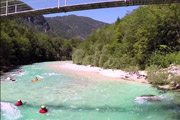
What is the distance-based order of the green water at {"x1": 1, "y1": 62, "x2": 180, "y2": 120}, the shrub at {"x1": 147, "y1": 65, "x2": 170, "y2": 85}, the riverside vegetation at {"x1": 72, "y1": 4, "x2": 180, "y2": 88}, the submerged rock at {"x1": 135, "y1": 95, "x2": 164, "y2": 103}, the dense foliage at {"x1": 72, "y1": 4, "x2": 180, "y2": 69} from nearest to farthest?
the green water at {"x1": 1, "y1": 62, "x2": 180, "y2": 120} < the submerged rock at {"x1": 135, "y1": 95, "x2": 164, "y2": 103} < the shrub at {"x1": 147, "y1": 65, "x2": 170, "y2": 85} < the riverside vegetation at {"x1": 72, "y1": 4, "x2": 180, "y2": 88} < the dense foliage at {"x1": 72, "y1": 4, "x2": 180, "y2": 69}

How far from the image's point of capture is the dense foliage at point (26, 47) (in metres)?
38.9

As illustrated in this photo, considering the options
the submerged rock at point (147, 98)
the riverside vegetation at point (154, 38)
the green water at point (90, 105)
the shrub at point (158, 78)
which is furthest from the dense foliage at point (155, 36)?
the submerged rock at point (147, 98)

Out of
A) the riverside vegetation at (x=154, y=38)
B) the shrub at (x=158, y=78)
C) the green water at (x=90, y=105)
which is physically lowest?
the green water at (x=90, y=105)

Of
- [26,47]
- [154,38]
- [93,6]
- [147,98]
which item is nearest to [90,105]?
[147,98]

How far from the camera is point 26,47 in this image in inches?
2212

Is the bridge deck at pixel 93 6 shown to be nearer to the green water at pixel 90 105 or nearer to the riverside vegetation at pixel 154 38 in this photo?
the green water at pixel 90 105

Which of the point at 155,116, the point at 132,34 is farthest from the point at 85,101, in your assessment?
the point at 132,34

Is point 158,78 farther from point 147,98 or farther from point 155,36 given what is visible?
point 155,36

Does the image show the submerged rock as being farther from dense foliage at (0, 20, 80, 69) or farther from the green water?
dense foliage at (0, 20, 80, 69)

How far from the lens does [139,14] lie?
24672 millimetres

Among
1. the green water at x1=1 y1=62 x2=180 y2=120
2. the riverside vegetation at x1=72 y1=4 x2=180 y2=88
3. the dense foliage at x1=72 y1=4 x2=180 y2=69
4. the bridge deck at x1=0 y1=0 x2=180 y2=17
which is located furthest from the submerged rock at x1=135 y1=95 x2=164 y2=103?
the dense foliage at x1=72 y1=4 x2=180 y2=69

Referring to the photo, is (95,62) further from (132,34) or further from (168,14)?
(168,14)

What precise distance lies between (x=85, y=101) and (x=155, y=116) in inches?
194

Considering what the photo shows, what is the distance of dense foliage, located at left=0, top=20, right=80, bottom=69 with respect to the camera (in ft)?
128
